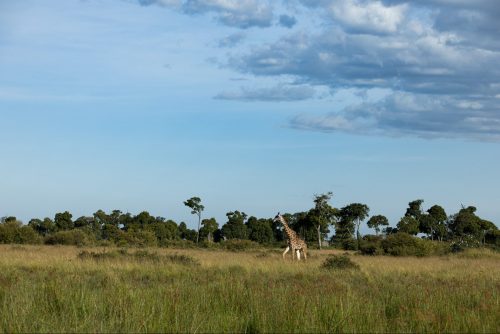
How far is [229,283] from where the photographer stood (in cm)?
1124

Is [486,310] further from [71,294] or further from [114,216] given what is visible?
[114,216]

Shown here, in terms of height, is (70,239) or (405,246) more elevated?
(70,239)

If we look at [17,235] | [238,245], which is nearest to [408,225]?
[238,245]

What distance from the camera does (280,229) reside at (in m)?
68.6

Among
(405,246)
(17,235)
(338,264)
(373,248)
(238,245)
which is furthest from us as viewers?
(17,235)

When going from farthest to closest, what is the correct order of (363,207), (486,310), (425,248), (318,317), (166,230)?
(166,230) < (363,207) < (425,248) < (486,310) < (318,317)

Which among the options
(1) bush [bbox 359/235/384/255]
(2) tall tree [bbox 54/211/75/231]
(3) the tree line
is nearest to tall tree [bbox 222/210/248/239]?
(3) the tree line

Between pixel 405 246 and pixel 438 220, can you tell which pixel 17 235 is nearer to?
pixel 405 246

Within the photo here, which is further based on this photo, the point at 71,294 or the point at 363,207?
the point at 363,207

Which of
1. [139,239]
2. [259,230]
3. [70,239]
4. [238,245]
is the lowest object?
[238,245]

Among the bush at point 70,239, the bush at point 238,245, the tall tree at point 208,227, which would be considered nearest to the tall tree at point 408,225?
the bush at point 238,245

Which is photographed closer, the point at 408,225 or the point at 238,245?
the point at 238,245

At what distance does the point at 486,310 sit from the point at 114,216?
6187cm

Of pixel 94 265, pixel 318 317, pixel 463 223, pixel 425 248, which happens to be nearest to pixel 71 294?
pixel 318 317
